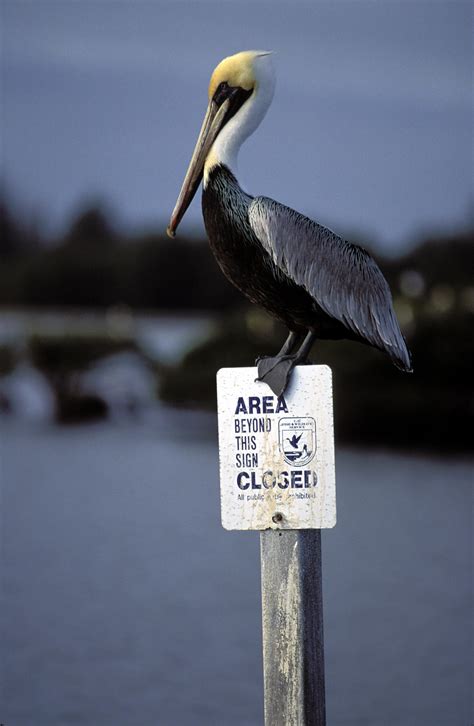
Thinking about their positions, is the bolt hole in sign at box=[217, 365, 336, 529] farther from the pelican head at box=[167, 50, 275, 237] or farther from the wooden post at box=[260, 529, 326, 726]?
the pelican head at box=[167, 50, 275, 237]

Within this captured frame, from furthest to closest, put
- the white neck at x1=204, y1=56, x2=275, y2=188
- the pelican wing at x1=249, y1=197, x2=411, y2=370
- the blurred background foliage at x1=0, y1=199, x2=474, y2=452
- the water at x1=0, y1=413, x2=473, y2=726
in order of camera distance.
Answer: the blurred background foliage at x1=0, y1=199, x2=474, y2=452, the water at x1=0, y1=413, x2=473, y2=726, the white neck at x1=204, y1=56, x2=275, y2=188, the pelican wing at x1=249, y1=197, x2=411, y2=370

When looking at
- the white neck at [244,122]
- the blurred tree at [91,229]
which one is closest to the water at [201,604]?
the white neck at [244,122]

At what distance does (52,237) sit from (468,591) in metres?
27.6

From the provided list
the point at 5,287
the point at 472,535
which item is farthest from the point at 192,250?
the point at 472,535

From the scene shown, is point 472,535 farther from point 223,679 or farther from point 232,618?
point 223,679

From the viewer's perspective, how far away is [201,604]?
23.8 ft

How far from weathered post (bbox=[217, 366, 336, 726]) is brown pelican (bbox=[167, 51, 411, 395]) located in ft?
0.89

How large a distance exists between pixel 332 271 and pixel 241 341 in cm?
1321

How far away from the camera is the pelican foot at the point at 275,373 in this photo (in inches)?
114

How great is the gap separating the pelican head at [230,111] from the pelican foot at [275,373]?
673 millimetres

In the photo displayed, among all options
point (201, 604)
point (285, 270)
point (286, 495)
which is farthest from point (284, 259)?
point (201, 604)

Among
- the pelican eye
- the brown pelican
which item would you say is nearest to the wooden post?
the brown pelican

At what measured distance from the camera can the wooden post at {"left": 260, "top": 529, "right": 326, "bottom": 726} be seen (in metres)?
2.89

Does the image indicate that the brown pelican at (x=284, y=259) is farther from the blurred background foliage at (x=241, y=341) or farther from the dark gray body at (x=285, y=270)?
the blurred background foliage at (x=241, y=341)
